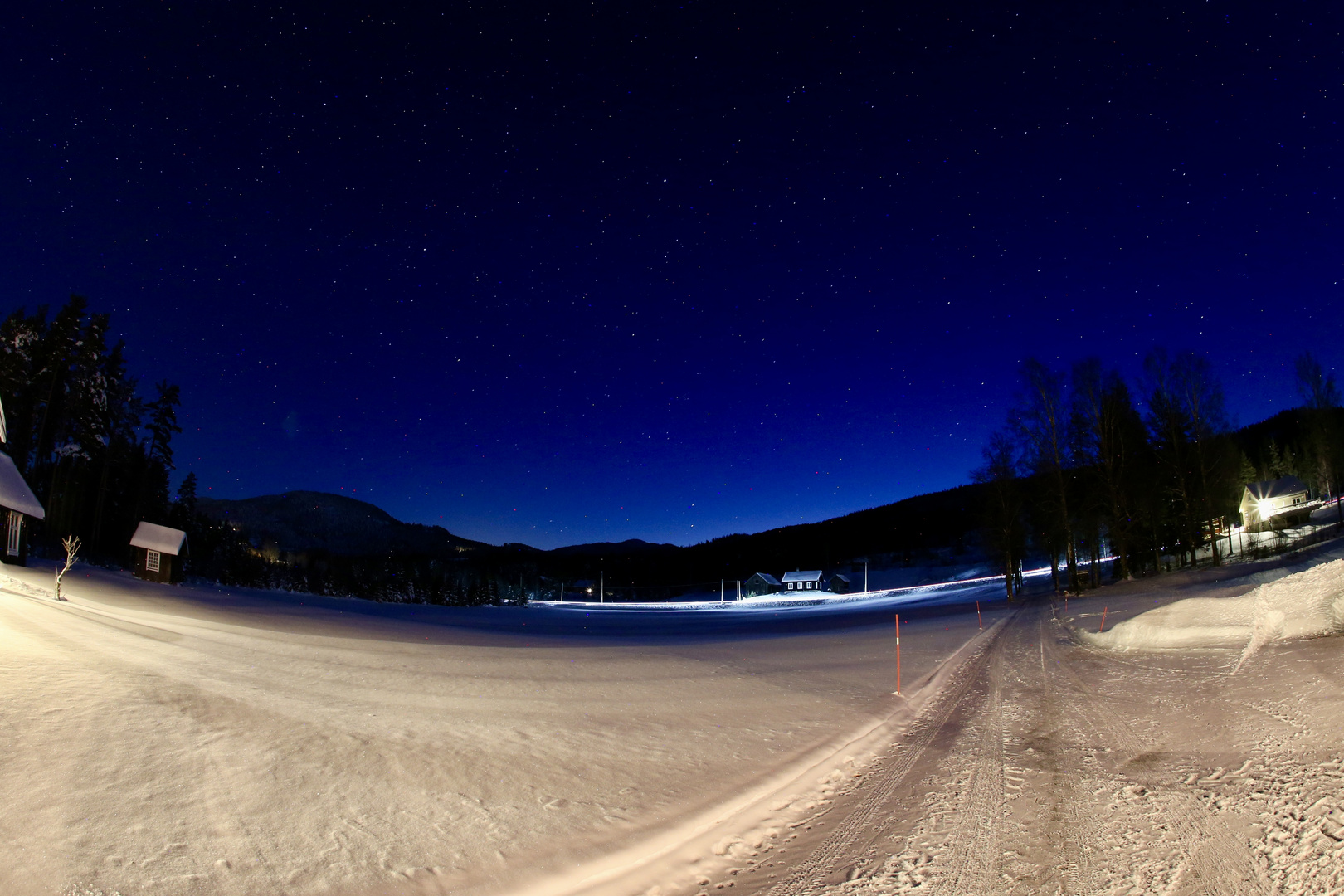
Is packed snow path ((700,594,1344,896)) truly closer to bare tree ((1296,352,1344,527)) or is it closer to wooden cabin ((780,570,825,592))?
bare tree ((1296,352,1344,527))

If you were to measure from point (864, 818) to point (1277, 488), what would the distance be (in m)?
87.2

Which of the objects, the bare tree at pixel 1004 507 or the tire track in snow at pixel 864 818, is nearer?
the tire track in snow at pixel 864 818

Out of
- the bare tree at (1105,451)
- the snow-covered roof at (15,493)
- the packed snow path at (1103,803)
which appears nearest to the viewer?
the packed snow path at (1103,803)

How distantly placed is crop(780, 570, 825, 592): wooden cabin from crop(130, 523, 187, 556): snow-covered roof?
3000 inches

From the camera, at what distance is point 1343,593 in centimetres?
1035

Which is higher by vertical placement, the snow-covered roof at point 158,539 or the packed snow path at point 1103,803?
the snow-covered roof at point 158,539

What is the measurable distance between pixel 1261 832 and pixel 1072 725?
351 cm

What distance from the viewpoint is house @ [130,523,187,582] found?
34.6m

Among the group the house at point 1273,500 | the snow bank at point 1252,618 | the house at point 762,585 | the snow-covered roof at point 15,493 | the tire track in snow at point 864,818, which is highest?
the house at point 1273,500

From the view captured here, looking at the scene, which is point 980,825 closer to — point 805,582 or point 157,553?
point 157,553

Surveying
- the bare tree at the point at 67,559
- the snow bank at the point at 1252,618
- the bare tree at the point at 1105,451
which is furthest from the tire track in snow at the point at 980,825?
the bare tree at the point at 1105,451

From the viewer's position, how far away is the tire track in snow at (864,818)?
3959mm

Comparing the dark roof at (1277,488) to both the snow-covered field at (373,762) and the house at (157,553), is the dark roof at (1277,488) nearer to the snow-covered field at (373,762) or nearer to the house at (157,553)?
the snow-covered field at (373,762)

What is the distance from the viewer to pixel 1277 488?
65562 millimetres
